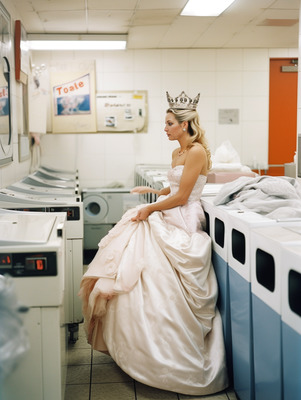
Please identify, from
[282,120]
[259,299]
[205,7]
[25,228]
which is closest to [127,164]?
[282,120]

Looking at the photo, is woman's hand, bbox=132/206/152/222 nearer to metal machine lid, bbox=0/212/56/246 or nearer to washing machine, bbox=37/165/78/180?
metal machine lid, bbox=0/212/56/246

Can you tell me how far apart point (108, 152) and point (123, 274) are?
3.88 meters

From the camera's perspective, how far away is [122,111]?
6.36 meters

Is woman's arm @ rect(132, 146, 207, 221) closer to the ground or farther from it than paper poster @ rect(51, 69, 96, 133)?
Result: closer to the ground

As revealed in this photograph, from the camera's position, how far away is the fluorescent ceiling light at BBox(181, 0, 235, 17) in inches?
174

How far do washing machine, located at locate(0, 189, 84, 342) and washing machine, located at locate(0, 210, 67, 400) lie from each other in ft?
3.40

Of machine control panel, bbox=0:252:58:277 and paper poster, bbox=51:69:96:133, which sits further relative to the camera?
paper poster, bbox=51:69:96:133

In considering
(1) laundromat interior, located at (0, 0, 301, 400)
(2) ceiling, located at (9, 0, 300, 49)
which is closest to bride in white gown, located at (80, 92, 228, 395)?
(1) laundromat interior, located at (0, 0, 301, 400)

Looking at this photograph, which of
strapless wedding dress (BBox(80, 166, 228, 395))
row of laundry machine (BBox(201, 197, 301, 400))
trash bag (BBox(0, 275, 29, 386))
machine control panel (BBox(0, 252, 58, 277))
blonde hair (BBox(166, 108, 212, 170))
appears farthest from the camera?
blonde hair (BBox(166, 108, 212, 170))

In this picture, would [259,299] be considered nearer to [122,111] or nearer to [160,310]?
[160,310]

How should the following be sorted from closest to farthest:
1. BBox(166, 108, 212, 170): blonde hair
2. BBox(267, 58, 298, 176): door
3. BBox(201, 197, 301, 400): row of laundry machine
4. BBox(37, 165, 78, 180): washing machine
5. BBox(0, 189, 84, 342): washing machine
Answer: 1. BBox(201, 197, 301, 400): row of laundry machine
2. BBox(0, 189, 84, 342): washing machine
3. BBox(166, 108, 212, 170): blonde hair
4. BBox(37, 165, 78, 180): washing machine
5. BBox(267, 58, 298, 176): door

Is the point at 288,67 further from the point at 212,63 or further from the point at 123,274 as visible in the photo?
the point at 123,274

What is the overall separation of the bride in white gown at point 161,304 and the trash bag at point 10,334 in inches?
59.8

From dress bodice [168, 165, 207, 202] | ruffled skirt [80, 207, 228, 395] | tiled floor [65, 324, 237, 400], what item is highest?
dress bodice [168, 165, 207, 202]
